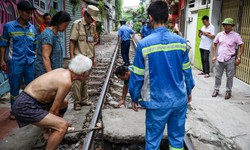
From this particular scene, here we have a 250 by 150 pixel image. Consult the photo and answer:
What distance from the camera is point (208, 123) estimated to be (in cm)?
469

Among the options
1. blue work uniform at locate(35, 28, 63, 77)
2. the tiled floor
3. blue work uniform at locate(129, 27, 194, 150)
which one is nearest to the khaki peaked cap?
blue work uniform at locate(35, 28, 63, 77)

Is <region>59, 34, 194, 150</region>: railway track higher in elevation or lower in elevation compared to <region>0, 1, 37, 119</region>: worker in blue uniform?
lower

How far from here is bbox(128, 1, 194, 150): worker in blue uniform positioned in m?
2.58

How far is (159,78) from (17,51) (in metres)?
2.93

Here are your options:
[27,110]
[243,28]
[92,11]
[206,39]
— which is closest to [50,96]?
[27,110]

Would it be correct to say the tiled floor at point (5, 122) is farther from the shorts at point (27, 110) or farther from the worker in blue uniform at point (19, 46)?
the shorts at point (27, 110)

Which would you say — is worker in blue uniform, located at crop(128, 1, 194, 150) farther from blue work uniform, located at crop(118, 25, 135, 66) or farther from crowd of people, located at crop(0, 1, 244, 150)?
blue work uniform, located at crop(118, 25, 135, 66)

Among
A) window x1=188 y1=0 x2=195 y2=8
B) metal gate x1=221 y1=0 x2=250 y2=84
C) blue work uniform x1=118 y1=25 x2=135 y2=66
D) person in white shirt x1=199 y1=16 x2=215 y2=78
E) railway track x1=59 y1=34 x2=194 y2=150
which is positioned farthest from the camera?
window x1=188 y1=0 x2=195 y2=8

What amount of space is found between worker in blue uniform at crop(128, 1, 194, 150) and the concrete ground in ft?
3.41

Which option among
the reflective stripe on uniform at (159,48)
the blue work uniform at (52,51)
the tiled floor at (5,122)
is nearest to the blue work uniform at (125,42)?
the tiled floor at (5,122)

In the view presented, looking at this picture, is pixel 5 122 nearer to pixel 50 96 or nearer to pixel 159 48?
pixel 50 96

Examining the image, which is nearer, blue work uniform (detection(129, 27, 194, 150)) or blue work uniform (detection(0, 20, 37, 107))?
blue work uniform (detection(129, 27, 194, 150))

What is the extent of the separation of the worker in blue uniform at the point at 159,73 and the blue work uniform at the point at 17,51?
8.63 feet

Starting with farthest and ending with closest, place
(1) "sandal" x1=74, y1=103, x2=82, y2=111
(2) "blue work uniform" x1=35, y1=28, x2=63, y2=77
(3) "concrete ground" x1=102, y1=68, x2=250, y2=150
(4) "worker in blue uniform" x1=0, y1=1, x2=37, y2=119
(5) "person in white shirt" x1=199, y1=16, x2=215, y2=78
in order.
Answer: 1. (5) "person in white shirt" x1=199, y1=16, x2=215, y2=78
2. (1) "sandal" x1=74, y1=103, x2=82, y2=111
3. (4) "worker in blue uniform" x1=0, y1=1, x2=37, y2=119
4. (2) "blue work uniform" x1=35, y1=28, x2=63, y2=77
5. (3) "concrete ground" x1=102, y1=68, x2=250, y2=150
